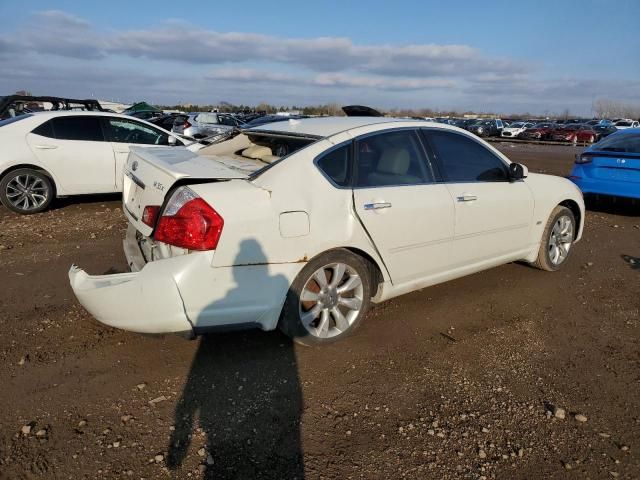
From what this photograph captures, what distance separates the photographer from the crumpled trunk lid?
10.3 ft

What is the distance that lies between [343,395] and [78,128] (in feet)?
21.4

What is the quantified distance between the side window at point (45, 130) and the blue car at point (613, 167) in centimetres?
835

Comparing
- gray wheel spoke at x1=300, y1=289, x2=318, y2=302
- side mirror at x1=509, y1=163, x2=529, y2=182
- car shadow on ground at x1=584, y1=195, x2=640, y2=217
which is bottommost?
car shadow on ground at x1=584, y1=195, x2=640, y2=217

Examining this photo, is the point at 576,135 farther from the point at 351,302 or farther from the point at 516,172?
the point at 351,302

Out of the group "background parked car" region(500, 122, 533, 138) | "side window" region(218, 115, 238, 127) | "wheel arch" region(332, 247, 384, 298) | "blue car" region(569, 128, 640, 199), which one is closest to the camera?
"wheel arch" region(332, 247, 384, 298)

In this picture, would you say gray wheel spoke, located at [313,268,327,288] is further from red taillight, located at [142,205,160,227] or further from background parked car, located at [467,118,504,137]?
background parked car, located at [467,118,504,137]

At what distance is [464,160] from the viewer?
427cm

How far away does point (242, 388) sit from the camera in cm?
306

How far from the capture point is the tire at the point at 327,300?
3.29 m

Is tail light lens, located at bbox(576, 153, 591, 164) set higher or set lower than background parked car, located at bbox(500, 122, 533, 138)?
lower

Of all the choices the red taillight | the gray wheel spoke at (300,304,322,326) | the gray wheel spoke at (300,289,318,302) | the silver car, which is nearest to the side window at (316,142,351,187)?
the gray wheel spoke at (300,289,318,302)

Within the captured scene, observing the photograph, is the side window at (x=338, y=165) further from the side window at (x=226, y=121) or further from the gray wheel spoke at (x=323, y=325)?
the side window at (x=226, y=121)

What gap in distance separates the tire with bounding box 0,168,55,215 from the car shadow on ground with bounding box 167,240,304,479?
5.10 meters

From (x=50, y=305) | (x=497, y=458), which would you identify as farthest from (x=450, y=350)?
(x=50, y=305)
